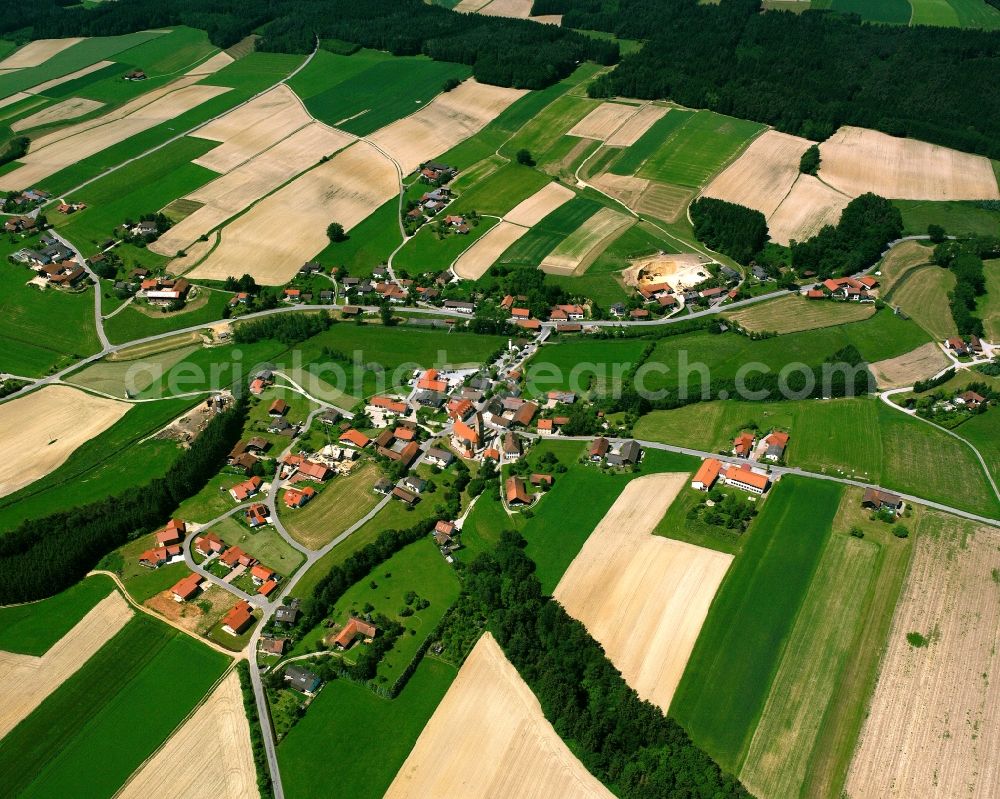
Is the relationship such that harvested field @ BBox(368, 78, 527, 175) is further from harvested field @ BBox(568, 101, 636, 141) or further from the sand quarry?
the sand quarry

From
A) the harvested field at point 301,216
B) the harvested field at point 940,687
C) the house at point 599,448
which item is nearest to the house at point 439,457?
the house at point 599,448

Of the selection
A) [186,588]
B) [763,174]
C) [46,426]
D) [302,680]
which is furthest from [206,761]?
[763,174]

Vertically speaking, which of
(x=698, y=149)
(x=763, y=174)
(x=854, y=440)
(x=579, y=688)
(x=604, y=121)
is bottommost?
(x=579, y=688)

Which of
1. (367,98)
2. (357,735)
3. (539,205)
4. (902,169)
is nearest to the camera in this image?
(357,735)

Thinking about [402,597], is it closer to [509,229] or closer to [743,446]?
[743,446]

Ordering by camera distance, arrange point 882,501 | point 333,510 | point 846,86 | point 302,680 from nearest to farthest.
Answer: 1. point 302,680
2. point 882,501
3. point 333,510
4. point 846,86

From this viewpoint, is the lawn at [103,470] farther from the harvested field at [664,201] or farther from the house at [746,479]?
the harvested field at [664,201]
